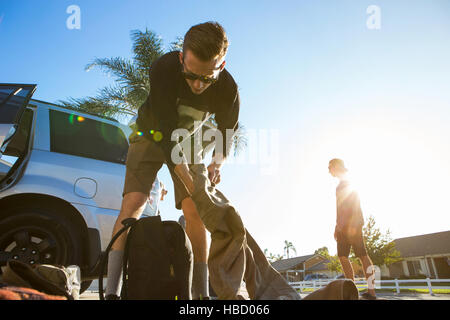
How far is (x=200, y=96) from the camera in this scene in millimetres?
2342

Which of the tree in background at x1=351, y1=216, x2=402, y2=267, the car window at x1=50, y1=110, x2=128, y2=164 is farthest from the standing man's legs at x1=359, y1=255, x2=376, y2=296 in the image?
the tree in background at x1=351, y1=216, x2=402, y2=267

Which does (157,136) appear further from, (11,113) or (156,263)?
(11,113)

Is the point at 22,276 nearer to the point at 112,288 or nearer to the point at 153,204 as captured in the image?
the point at 112,288

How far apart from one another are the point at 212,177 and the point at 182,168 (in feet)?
1.96

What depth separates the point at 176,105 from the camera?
7.50 feet

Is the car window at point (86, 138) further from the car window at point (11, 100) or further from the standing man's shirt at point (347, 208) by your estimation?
the standing man's shirt at point (347, 208)

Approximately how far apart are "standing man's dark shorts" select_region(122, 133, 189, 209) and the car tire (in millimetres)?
978

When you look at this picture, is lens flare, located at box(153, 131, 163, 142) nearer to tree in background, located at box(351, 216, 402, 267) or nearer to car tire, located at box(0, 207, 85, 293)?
car tire, located at box(0, 207, 85, 293)

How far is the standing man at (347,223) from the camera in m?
4.28

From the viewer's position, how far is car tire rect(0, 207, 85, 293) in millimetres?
2482
